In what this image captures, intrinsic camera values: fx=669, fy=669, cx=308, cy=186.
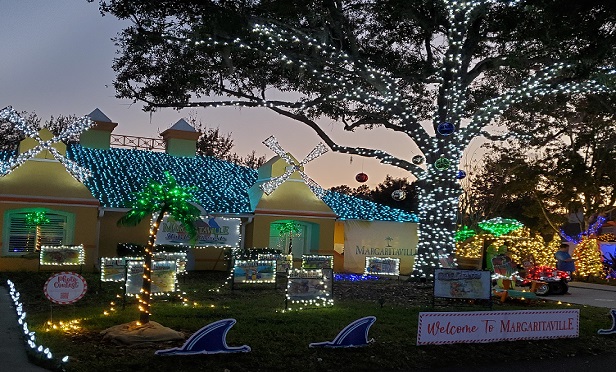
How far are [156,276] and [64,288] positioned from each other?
10.9 ft

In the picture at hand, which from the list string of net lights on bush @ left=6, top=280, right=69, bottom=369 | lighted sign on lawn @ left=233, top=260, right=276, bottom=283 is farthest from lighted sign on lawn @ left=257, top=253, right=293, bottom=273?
string of net lights on bush @ left=6, top=280, right=69, bottom=369

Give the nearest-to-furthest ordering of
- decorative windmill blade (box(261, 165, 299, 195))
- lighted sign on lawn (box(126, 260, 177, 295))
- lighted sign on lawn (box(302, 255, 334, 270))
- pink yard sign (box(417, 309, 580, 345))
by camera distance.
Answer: pink yard sign (box(417, 309, 580, 345))
lighted sign on lawn (box(126, 260, 177, 295))
lighted sign on lawn (box(302, 255, 334, 270))
decorative windmill blade (box(261, 165, 299, 195))

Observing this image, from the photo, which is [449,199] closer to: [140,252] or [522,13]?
[522,13]

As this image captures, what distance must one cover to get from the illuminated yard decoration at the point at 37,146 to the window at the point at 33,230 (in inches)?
57.6

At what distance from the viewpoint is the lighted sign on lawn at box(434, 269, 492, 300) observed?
1491cm

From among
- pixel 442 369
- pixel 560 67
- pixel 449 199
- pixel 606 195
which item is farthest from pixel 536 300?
pixel 606 195

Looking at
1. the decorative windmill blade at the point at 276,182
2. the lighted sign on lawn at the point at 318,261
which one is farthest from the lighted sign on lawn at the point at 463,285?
the decorative windmill blade at the point at 276,182

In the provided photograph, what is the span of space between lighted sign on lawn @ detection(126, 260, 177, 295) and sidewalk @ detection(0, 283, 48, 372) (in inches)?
89.2

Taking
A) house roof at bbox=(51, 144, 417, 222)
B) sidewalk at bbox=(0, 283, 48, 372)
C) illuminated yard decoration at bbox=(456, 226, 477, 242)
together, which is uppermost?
house roof at bbox=(51, 144, 417, 222)

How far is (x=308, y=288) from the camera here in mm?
14062

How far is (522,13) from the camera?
61.0 ft

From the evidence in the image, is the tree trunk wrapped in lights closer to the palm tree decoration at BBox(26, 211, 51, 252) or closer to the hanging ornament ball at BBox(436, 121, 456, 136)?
the hanging ornament ball at BBox(436, 121, 456, 136)

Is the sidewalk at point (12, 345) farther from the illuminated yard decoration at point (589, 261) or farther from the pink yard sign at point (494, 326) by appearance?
the illuminated yard decoration at point (589, 261)

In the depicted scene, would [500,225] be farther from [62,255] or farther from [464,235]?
[62,255]
